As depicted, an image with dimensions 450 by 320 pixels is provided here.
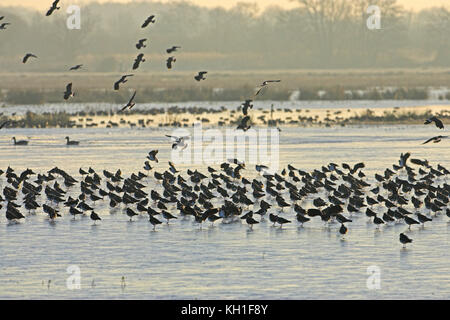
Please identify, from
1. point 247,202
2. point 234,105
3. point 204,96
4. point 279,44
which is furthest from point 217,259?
point 279,44

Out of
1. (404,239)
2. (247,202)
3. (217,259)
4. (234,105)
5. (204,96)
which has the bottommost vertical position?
(217,259)

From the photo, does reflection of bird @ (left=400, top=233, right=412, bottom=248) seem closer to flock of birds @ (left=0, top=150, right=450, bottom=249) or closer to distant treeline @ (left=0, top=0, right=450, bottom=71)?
flock of birds @ (left=0, top=150, right=450, bottom=249)

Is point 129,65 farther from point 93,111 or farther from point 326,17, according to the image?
point 93,111

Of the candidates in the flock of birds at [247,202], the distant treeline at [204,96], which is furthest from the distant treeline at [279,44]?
the flock of birds at [247,202]

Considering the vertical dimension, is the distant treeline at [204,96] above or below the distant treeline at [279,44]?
below

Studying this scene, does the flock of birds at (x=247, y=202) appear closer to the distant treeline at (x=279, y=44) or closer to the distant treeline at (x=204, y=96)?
the distant treeline at (x=204, y=96)

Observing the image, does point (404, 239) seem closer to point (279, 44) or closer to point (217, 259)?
point (217, 259)

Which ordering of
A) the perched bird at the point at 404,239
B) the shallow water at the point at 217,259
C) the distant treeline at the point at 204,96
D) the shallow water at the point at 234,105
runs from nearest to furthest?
the shallow water at the point at 217,259, the perched bird at the point at 404,239, the shallow water at the point at 234,105, the distant treeline at the point at 204,96

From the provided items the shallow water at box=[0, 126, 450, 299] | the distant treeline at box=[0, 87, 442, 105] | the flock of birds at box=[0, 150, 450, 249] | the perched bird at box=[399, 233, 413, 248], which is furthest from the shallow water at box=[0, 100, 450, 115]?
the perched bird at box=[399, 233, 413, 248]

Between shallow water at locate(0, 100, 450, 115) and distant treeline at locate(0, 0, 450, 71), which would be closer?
shallow water at locate(0, 100, 450, 115)

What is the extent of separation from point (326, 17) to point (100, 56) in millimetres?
29667

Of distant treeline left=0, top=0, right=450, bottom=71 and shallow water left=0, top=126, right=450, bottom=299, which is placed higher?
distant treeline left=0, top=0, right=450, bottom=71

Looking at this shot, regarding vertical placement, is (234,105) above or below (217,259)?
above

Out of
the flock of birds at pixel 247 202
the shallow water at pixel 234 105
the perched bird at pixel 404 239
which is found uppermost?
the shallow water at pixel 234 105
